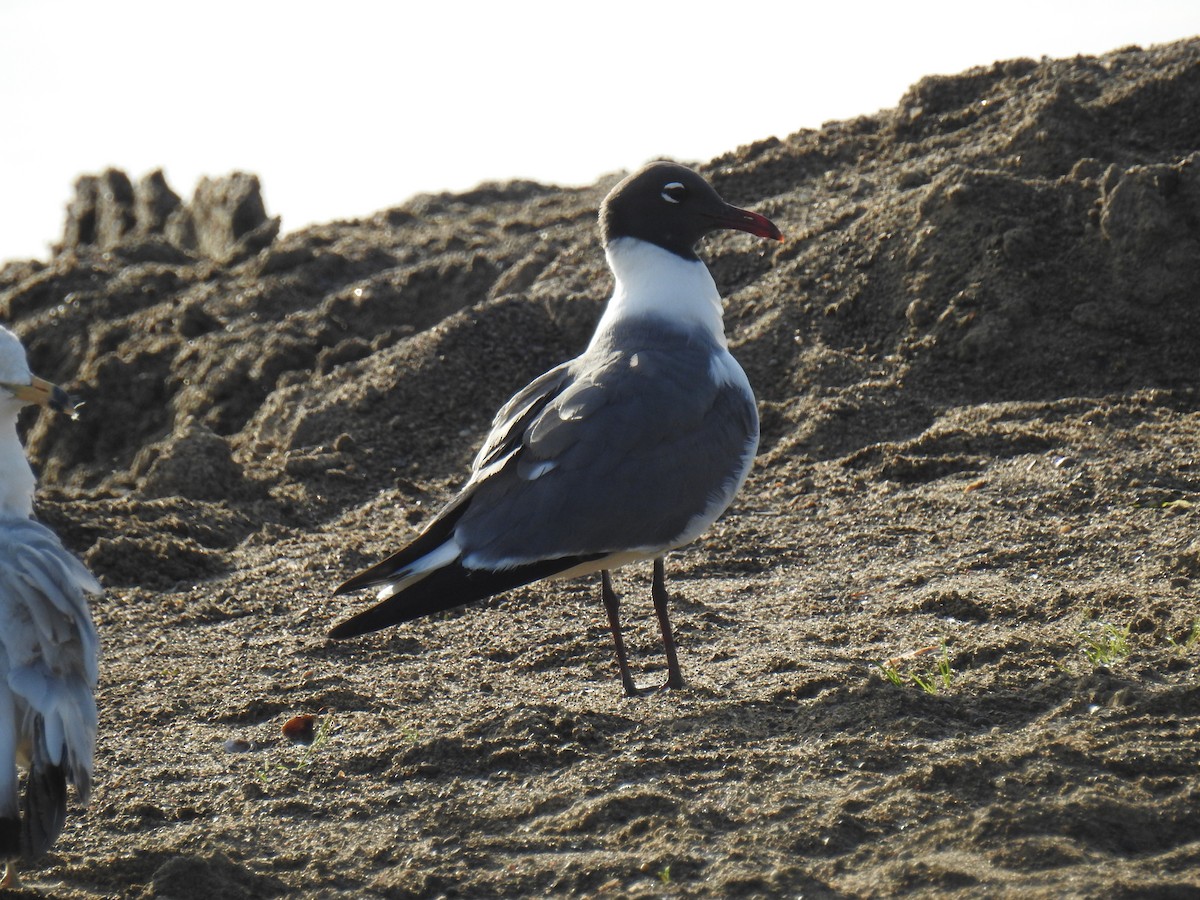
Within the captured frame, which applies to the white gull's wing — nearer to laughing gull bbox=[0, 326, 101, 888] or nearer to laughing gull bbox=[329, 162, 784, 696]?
laughing gull bbox=[0, 326, 101, 888]

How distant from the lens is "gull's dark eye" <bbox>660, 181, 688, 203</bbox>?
6301 mm

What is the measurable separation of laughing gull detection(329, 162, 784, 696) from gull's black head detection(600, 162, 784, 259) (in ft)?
2.04

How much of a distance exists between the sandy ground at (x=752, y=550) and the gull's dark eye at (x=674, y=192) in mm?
1560

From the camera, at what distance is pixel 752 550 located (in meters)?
6.57

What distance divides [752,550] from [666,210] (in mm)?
1545

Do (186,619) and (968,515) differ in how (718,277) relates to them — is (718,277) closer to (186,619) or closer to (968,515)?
(968,515)

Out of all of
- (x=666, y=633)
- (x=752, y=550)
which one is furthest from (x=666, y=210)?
(x=666, y=633)

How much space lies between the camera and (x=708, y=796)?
3.99 m

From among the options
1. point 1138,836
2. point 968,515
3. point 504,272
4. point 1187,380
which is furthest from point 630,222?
point 504,272

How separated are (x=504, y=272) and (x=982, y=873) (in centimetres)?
764

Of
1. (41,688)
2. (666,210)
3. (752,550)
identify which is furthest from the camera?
(752,550)

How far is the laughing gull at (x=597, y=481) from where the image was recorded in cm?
495

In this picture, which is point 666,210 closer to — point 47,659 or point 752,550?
point 752,550

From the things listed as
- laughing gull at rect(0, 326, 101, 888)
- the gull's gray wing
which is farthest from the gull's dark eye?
laughing gull at rect(0, 326, 101, 888)
